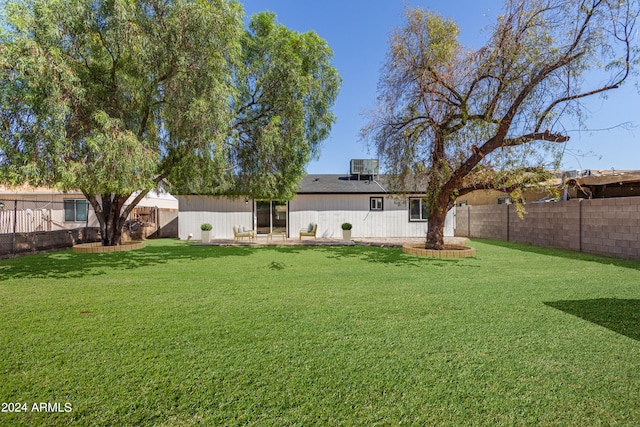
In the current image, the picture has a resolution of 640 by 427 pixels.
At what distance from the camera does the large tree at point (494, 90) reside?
7.11 metres

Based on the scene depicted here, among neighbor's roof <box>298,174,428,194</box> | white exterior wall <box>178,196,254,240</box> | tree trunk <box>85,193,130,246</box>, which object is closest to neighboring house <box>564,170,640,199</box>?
neighbor's roof <box>298,174,428,194</box>

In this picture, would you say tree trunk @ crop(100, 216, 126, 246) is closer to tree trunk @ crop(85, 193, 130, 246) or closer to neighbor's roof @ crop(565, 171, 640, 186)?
tree trunk @ crop(85, 193, 130, 246)

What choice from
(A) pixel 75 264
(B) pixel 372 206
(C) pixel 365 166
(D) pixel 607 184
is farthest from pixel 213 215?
(D) pixel 607 184

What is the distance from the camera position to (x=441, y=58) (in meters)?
7.98

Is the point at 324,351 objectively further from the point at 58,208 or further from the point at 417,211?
the point at 58,208

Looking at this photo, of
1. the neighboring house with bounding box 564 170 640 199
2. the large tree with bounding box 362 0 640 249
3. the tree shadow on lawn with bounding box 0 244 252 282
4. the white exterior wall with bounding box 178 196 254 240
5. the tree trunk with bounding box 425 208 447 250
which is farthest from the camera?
the white exterior wall with bounding box 178 196 254 240

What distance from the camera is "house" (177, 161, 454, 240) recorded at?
14562mm

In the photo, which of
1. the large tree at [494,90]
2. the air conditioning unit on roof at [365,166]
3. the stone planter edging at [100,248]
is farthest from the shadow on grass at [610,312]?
the air conditioning unit on roof at [365,166]

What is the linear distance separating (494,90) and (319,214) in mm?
8873

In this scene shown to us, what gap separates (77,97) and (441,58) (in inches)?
326

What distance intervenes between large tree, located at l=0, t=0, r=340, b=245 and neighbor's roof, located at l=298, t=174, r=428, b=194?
203 inches

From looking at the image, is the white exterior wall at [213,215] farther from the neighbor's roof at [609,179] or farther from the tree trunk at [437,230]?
the neighbor's roof at [609,179]

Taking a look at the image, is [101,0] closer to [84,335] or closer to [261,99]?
[261,99]

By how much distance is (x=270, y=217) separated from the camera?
1491cm
